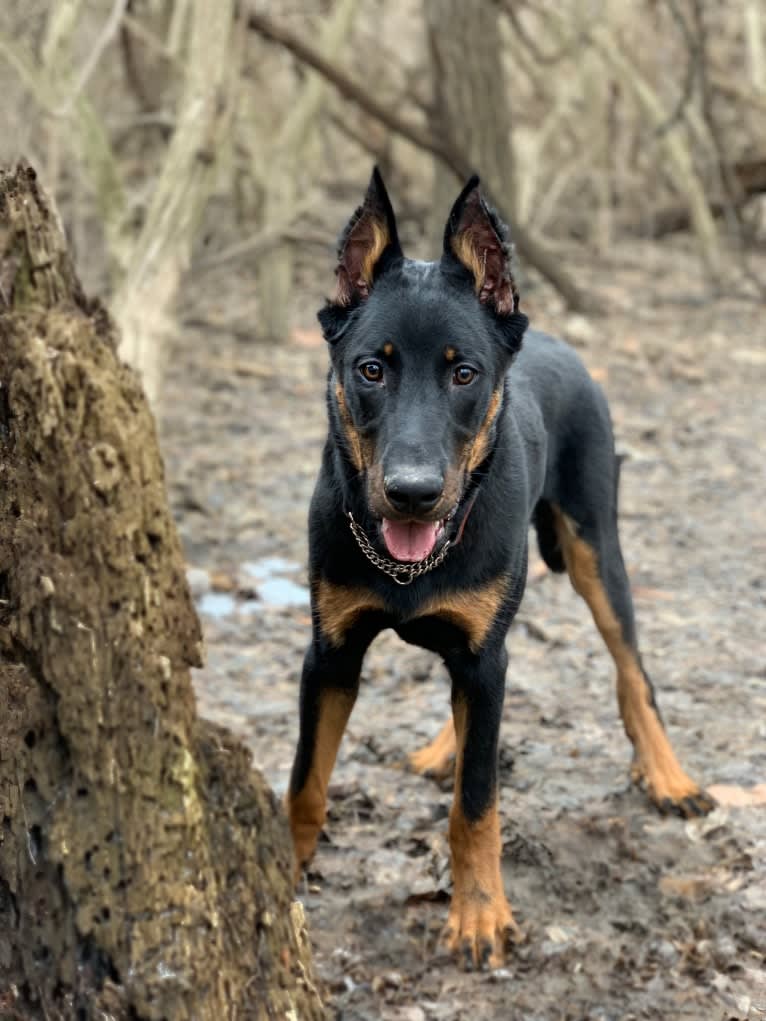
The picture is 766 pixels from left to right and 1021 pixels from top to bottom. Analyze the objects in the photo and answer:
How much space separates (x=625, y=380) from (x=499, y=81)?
282 cm

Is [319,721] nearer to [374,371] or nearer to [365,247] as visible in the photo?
[374,371]

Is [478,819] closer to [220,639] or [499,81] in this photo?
[220,639]

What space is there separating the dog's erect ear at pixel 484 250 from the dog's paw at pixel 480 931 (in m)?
1.65

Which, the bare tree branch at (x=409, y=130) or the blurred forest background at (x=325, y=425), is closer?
the blurred forest background at (x=325, y=425)

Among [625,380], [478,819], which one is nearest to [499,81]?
[625,380]

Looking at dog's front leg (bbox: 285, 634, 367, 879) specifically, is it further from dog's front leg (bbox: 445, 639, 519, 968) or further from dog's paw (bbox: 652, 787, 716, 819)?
dog's paw (bbox: 652, 787, 716, 819)

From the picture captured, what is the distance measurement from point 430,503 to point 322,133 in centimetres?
1085

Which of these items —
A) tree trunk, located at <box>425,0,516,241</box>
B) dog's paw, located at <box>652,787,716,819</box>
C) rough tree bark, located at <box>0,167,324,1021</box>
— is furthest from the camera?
tree trunk, located at <box>425,0,516,241</box>

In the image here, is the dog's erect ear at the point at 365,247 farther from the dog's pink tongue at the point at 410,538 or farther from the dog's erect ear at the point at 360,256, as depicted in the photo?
the dog's pink tongue at the point at 410,538

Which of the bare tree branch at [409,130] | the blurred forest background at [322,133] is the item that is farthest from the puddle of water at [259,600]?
the bare tree branch at [409,130]

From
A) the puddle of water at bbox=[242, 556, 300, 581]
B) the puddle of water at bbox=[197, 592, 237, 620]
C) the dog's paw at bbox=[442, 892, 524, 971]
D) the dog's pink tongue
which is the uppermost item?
the dog's pink tongue

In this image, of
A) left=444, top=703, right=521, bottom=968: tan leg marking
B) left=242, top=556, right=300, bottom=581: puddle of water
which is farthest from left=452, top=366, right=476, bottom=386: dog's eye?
left=242, top=556, right=300, bottom=581: puddle of water

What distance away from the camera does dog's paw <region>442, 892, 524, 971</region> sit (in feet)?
11.6

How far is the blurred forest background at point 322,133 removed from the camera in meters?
7.45
